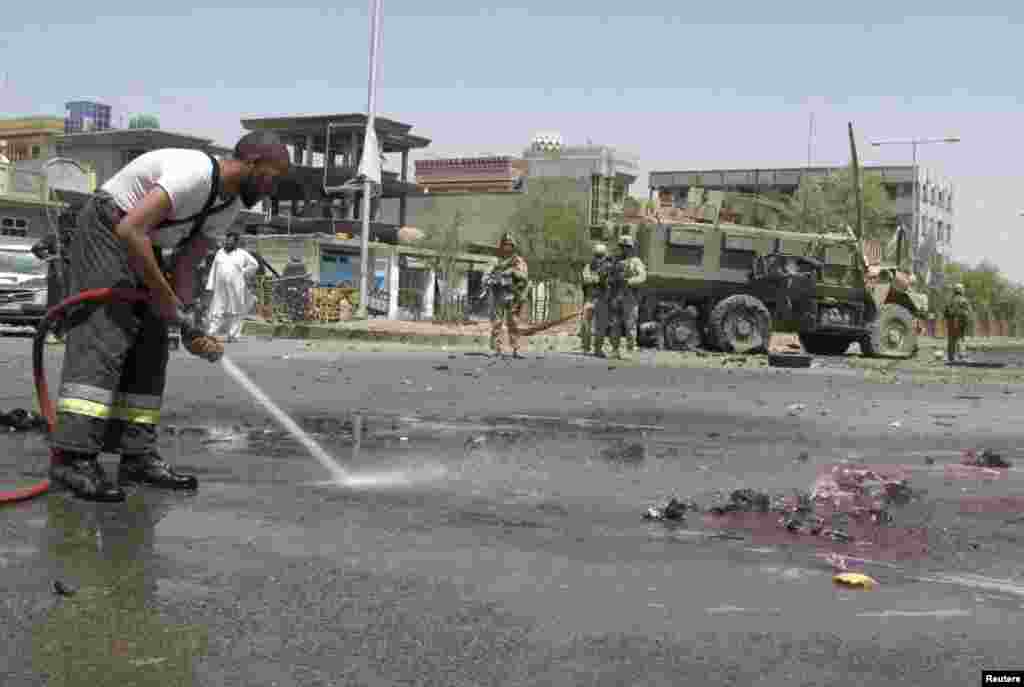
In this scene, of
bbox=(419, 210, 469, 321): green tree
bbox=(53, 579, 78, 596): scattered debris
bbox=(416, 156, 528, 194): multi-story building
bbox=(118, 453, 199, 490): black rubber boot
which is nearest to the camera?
bbox=(53, 579, 78, 596): scattered debris

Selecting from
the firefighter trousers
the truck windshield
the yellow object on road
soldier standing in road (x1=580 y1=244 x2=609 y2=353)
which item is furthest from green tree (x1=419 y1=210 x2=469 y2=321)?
the yellow object on road

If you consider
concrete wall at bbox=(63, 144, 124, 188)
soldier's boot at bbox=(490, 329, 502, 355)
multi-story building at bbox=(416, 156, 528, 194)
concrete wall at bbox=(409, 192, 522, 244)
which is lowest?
soldier's boot at bbox=(490, 329, 502, 355)

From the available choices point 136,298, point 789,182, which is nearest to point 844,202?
point 789,182

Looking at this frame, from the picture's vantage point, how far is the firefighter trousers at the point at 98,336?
4.48 meters

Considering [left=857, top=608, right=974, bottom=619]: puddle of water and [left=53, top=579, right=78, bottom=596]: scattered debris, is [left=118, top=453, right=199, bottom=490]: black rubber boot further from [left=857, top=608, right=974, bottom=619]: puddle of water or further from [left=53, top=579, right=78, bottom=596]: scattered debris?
[left=857, top=608, right=974, bottom=619]: puddle of water

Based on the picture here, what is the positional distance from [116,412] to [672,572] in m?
2.49

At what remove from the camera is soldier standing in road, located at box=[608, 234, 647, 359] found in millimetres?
18500

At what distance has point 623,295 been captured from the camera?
18469 mm

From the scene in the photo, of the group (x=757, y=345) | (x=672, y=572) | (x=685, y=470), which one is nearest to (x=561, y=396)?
(x=685, y=470)

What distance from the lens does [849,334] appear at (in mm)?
24062

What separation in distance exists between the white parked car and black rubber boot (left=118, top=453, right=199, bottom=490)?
13.9 metres

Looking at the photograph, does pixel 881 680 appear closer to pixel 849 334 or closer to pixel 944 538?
pixel 944 538

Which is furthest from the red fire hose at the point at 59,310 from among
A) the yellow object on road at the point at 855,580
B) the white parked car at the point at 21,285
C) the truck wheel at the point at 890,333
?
the truck wheel at the point at 890,333

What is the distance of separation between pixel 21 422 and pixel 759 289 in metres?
18.5
